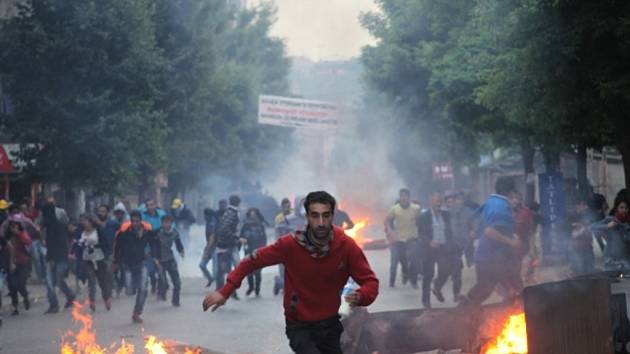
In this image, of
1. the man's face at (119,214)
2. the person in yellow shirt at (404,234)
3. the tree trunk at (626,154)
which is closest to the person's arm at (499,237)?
the tree trunk at (626,154)

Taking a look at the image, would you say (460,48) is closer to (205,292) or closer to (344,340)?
(205,292)

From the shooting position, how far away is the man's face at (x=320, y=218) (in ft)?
19.9

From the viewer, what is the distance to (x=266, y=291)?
1969 cm

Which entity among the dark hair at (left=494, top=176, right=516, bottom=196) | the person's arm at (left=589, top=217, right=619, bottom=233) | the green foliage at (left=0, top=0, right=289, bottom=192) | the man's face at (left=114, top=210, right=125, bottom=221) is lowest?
the person's arm at (left=589, top=217, right=619, bottom=233)

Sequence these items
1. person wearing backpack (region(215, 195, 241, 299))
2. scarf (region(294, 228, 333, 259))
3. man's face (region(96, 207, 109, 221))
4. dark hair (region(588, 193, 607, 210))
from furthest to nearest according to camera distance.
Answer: man's face (region(96, 207, 109, 221))
dark hair (region(588, 193, 607, 210))
person wearing backpack (region(215, 195, 241, 299))
scarf (region(294, 228, 333, 259))

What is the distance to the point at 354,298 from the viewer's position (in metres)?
6.00

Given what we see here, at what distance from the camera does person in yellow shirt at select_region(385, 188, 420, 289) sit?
61.1ft

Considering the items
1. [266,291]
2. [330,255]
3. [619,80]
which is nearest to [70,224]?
[266,291]

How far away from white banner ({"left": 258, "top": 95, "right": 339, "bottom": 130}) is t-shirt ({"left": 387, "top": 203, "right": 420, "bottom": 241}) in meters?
20.5

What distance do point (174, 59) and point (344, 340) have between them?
23.1 meters

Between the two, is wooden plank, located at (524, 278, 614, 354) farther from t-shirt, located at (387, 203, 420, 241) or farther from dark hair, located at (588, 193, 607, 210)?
dark hair, located at (588, 193, 607, 210)

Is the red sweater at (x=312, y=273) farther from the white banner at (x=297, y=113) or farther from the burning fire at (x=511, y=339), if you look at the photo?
the white banner at (x=297, y=113)

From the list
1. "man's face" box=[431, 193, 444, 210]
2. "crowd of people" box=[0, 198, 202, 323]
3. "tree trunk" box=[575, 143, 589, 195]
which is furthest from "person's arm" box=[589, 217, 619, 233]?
"tree trunk" box=[575, 143, 589, 195]

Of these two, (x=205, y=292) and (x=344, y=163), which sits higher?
(x=344, y=163)
